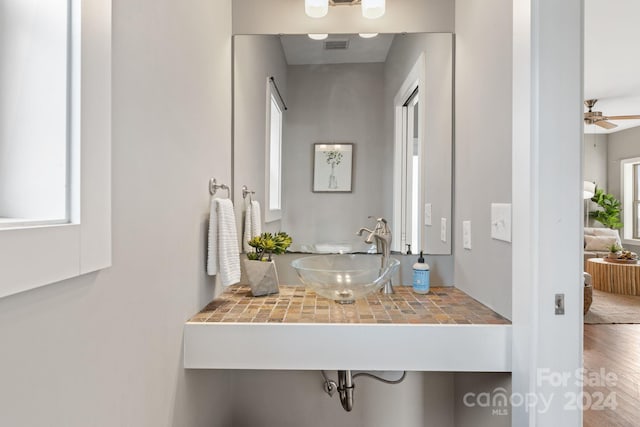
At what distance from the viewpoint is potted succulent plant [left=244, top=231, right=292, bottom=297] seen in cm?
143

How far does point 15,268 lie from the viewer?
495 millimetres

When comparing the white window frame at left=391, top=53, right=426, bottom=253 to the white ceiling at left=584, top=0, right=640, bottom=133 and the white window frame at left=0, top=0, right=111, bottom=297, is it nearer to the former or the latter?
the white window frame at left=0, top=0, right=111, bottom=297

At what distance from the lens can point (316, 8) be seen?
5.18 ft

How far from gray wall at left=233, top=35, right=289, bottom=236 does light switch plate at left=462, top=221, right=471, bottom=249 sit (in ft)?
2.65

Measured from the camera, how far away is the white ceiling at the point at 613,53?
2561 mm

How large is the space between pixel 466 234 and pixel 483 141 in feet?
1.23

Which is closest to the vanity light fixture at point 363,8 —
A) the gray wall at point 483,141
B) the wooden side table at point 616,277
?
the gray wall at point 483,141

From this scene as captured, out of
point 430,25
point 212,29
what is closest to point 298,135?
point 212,29

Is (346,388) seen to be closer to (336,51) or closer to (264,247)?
(264,247)

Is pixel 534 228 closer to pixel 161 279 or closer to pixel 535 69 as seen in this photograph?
pixel 535 69

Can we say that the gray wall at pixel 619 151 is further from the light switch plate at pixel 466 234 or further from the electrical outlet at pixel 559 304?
the electrical outlet at pixel 559 304

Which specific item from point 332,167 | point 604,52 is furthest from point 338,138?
point 604,52

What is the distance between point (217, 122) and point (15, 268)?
3.43 ft

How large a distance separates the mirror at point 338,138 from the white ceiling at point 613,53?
6.10 feet
